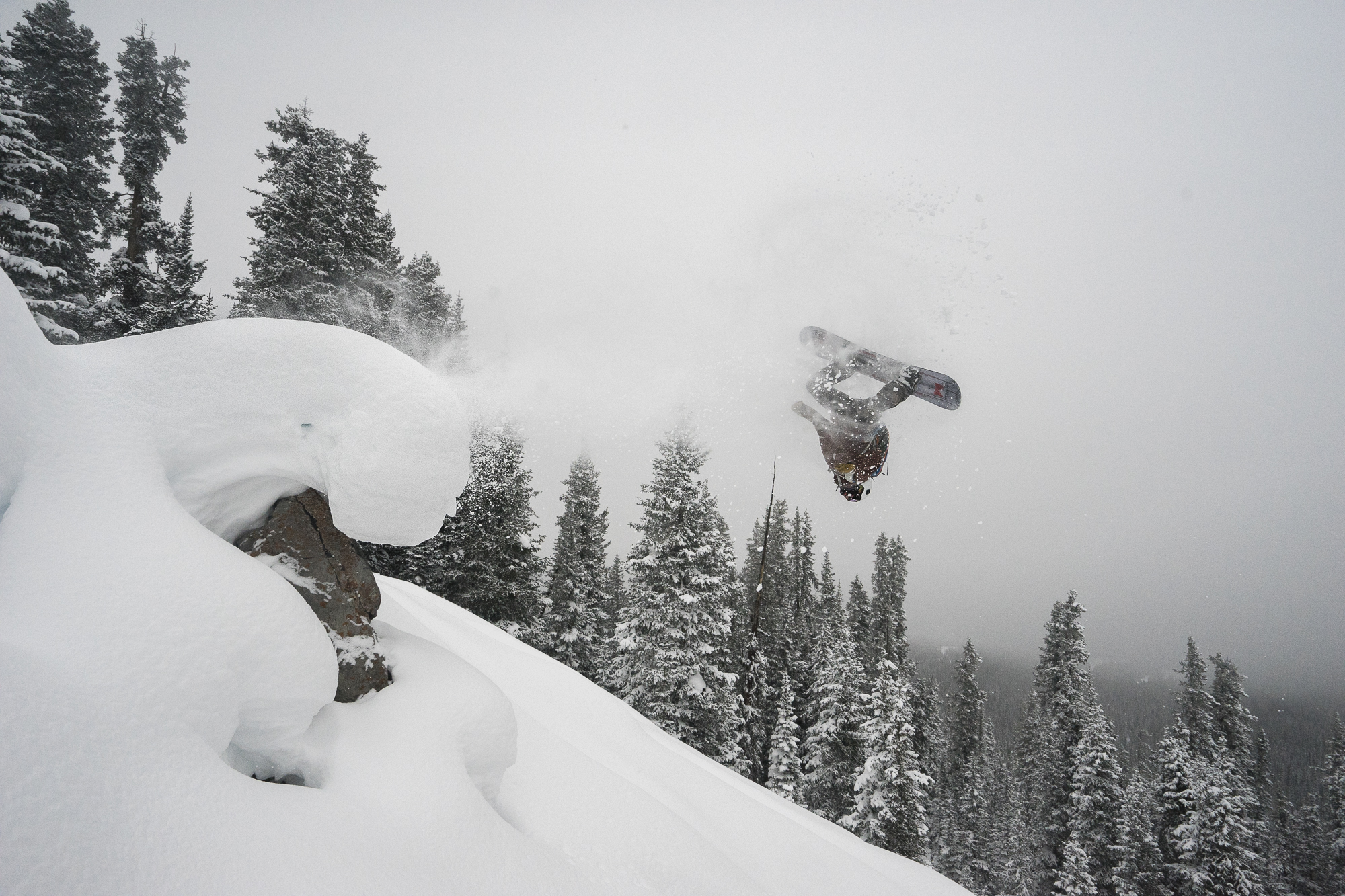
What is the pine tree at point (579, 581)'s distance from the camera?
20375mm

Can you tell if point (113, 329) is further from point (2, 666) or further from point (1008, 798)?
point (1008, 798)

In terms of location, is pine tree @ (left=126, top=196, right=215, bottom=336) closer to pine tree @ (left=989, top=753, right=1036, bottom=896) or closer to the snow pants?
the snow pants

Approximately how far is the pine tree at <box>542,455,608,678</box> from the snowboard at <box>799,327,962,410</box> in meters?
15.8

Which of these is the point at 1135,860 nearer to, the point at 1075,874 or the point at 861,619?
the point at 1075,874

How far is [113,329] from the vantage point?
578 inches

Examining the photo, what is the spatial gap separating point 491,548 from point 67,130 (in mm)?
15030

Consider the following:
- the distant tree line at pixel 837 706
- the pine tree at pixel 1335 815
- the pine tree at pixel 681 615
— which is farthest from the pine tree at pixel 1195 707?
the pine tree at pixel 681 615

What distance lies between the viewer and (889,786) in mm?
17703

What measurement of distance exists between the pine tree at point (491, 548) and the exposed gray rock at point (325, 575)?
45.8ft

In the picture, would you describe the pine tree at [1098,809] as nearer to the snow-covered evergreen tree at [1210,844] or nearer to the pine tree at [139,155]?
the snow-covered evergreen tree at [1210,844]

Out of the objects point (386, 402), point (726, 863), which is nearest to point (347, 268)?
point (386, 402)

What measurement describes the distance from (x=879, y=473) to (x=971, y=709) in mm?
36990

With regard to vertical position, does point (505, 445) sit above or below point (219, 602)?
above

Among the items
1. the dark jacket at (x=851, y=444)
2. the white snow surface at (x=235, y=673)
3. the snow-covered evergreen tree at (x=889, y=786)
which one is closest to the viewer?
the white snow surface at (x=235, y=673)
